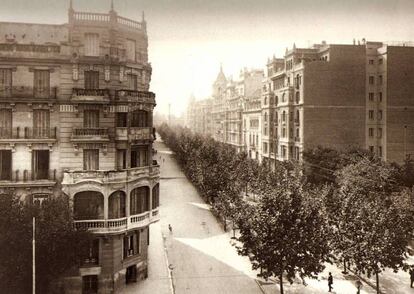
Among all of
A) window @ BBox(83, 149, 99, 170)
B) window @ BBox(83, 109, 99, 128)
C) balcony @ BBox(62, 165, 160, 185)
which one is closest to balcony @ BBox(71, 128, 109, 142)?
window @ BBox(83, 109, 99, 128)

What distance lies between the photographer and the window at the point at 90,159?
26.2 meters

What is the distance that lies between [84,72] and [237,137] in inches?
2684

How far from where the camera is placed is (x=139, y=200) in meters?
27.8

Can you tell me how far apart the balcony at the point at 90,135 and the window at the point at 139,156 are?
247 cm

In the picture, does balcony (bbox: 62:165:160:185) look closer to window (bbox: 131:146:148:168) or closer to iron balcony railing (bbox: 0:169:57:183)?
iron balcony railing (bbox: 0:169:57:183)

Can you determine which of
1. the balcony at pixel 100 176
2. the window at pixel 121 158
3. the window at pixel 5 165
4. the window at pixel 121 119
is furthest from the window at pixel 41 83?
the window at pixel 121 158

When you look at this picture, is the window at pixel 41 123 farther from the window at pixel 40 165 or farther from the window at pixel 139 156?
the window at pixel 139 156

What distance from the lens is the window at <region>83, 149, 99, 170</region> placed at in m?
26.2

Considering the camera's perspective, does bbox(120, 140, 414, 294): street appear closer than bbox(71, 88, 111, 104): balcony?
No

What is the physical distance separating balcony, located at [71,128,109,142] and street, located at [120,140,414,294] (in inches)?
405

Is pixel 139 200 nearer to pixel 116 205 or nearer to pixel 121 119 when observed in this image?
pixel 116 205

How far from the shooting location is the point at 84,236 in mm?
23875

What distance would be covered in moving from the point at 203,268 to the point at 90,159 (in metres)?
12.0

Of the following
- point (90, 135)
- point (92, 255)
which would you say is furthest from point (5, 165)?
point (92, 255)
